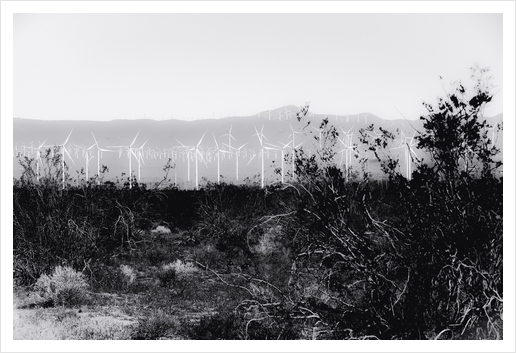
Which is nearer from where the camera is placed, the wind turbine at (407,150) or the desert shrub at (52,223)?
the wind turbine at (407,150)

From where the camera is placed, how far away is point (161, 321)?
590 centimetres

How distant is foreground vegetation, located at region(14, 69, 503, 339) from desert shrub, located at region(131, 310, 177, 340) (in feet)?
0.05

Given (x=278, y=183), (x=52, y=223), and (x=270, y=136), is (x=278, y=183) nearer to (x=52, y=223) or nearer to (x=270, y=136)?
(x=270, y=136)

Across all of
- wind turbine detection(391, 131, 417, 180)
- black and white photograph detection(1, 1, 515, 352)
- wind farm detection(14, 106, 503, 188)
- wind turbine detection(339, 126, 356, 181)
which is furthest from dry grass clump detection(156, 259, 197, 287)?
wind turbine detection(391, 131, 417, 180)

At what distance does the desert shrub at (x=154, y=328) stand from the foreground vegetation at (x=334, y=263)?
A: 0.02 meters

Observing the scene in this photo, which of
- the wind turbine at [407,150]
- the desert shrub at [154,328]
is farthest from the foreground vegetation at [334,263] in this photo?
the wind turbine at [407,150]

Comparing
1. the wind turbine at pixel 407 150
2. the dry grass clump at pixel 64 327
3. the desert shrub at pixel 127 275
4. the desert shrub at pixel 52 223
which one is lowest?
the dry grass clump at pixel 64 327

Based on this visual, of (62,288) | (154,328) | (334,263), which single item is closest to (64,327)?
(62,288)

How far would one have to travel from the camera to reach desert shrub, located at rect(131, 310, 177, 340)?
5762 mm

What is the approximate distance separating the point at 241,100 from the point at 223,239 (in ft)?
12.6

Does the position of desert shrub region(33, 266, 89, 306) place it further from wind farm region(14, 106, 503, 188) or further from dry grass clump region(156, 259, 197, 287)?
wind farm region(14, 106, 503, 188)

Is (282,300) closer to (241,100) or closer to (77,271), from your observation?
(241,100)

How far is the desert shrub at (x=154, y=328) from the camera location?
5.76 m

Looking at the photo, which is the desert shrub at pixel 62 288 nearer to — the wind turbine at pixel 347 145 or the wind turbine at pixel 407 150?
the wind turbine at pixel 347 145
